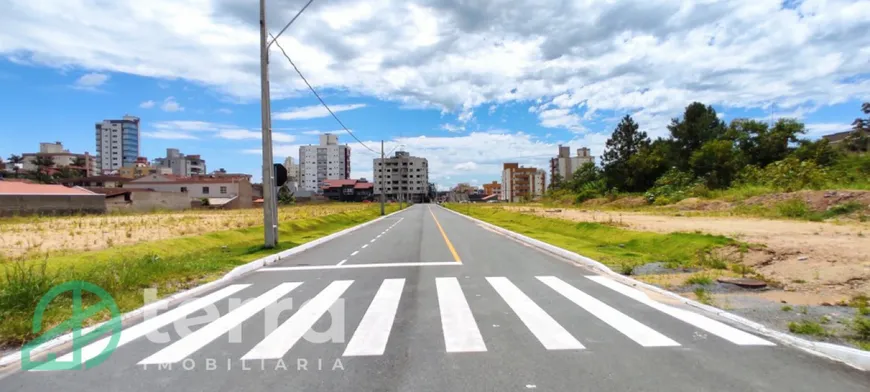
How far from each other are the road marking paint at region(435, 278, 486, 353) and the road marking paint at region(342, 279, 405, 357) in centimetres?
72

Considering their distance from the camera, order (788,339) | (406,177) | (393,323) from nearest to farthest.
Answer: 1. (788,339)
2. (393,323)
3. (406,177)

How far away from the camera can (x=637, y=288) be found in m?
10.1

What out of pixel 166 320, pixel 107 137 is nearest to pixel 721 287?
pixel 166 320

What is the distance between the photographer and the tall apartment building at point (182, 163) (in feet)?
546

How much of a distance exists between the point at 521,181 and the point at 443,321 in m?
169

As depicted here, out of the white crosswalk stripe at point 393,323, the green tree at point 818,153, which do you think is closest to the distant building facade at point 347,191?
the green tree at point 818,153

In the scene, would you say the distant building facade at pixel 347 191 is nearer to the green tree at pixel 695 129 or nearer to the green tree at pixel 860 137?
the green tree at pixel 695 129

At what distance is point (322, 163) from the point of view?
186625 millimetres

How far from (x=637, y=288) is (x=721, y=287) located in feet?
4.91

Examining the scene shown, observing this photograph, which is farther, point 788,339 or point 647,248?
point 647,248

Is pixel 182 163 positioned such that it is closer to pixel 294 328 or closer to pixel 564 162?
pixel 564 162

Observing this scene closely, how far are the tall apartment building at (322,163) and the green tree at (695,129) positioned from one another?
4941 inches

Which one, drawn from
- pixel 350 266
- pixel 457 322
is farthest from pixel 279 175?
pixel 457 322

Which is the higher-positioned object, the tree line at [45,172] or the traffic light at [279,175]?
the tree line at [45,172]
